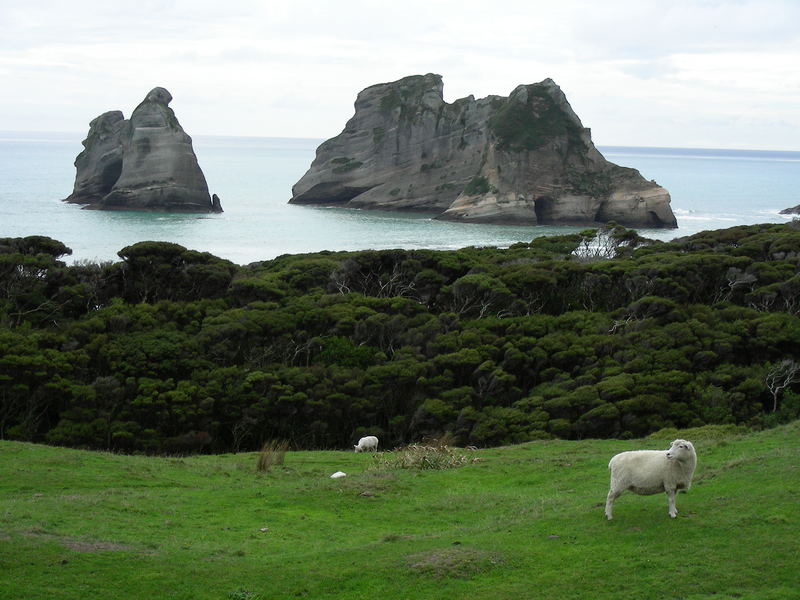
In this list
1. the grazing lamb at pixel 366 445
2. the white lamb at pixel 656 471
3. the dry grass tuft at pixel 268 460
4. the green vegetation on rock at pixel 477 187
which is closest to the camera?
the white lamb at pixel 656 471

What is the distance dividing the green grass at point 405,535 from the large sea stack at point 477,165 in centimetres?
11636

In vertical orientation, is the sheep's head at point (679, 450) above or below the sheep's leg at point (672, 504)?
above

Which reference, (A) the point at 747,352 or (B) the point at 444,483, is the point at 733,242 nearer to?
(A) the point at 747,352

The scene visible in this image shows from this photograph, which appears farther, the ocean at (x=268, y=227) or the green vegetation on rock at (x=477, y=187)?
the green vegetation on rock at (x=477, y=187)

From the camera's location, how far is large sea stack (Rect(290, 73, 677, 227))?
5374 inches

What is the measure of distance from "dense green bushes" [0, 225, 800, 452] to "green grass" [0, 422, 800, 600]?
13.0m

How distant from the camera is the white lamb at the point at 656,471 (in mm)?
13828

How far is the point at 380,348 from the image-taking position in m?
42.5

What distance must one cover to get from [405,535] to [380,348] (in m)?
27.2

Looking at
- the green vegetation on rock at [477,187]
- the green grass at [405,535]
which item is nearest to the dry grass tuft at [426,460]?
the green grass at [405,535]

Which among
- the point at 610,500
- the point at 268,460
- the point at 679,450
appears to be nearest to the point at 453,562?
the point at 610,500

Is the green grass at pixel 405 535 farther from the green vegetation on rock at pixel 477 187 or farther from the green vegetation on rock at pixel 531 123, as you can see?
the green vegetation on rock at pixel 531 123

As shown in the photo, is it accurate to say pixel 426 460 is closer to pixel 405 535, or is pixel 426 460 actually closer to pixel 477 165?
pixel 405 535

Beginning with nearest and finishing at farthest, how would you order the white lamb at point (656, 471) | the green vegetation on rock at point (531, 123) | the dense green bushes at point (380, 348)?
the white lamb at point (656, 471) < the dense green bushes at point (380, 348) < the green vegetation on rock at point (531, 123)
